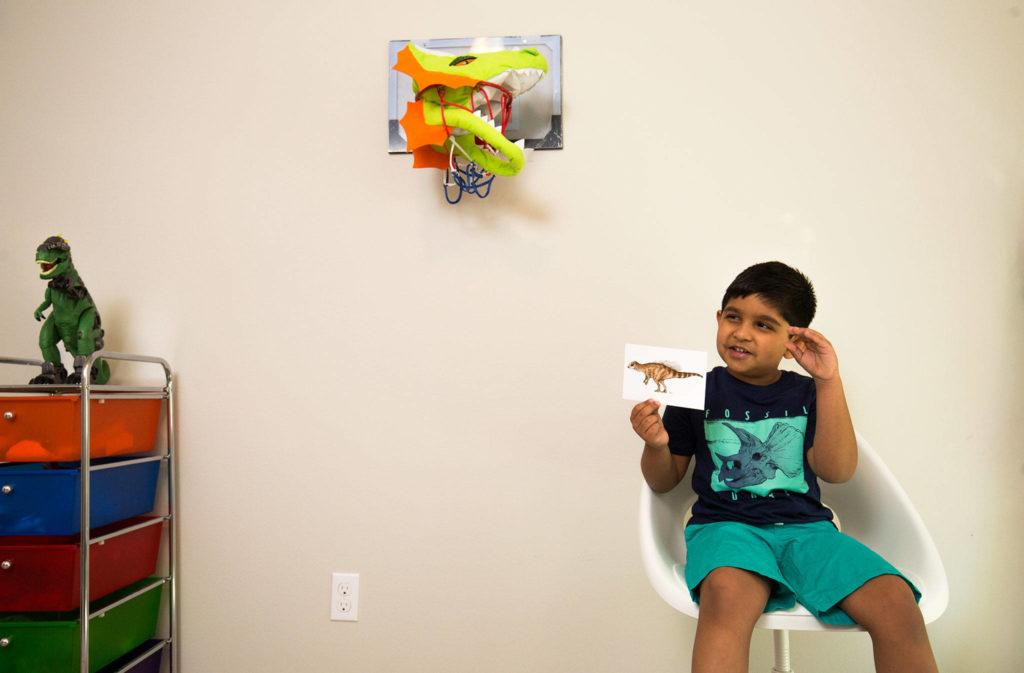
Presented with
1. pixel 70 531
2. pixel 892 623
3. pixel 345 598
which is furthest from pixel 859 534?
pixel 70 531

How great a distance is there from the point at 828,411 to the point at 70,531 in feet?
5.01

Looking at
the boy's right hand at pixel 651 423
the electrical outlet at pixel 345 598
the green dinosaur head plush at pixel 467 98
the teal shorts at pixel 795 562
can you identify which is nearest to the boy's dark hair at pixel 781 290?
the boy's right hand at pixel 651 423

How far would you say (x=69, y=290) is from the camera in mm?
1634

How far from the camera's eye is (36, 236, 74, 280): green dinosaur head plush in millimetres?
1604

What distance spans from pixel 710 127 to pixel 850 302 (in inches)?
21.0

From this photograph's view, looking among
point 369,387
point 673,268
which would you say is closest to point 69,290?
point 369,387

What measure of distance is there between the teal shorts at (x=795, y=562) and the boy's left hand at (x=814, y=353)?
0.93 ft

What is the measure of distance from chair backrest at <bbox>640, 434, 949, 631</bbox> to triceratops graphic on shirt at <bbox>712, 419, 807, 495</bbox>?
14cm

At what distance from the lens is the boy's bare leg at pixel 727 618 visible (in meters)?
1.07

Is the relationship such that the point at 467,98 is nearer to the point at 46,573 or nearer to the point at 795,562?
the point at 795,562

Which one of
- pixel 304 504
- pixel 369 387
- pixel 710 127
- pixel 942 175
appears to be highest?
pixel 710 127

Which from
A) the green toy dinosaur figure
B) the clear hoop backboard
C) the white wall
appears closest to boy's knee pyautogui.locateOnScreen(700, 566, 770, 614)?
the white wall

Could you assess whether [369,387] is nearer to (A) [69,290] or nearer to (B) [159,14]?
(A) [69,290]

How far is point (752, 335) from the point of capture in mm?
1345
